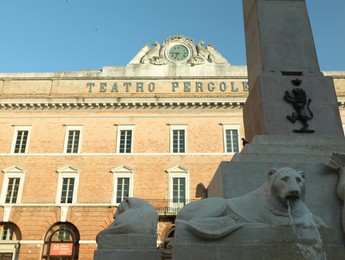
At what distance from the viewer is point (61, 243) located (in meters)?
22.0

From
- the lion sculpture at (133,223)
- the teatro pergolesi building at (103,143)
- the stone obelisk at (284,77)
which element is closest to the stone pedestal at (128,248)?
the lion sculpture at (133,223)

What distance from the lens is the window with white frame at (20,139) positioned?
24.2 meters

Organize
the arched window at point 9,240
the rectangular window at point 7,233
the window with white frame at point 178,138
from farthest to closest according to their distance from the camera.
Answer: the window with white frame at point 178,138, the rectangular window at point 7,233, the arched window at point 9,240

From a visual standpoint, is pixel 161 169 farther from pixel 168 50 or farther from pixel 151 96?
pixel 168 50

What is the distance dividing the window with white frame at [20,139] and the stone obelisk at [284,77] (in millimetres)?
21412

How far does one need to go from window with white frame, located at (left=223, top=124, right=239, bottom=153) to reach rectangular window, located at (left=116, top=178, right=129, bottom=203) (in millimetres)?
6733

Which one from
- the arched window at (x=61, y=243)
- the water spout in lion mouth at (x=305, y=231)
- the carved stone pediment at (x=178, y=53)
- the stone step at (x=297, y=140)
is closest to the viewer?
the water spout in lion mouth at (x=305, y=231)

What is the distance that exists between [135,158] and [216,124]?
229 inches

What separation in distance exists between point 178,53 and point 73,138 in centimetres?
1010

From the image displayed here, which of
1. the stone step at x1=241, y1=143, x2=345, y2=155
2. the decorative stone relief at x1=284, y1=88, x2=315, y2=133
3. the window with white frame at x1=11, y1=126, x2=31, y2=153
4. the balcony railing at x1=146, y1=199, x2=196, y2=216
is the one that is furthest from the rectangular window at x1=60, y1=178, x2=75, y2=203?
the stone step at x1=241, y1=143, x2=345, y2=155

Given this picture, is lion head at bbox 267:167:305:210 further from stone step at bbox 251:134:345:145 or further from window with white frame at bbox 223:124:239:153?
window with white frame at bbox 223:124:239:153

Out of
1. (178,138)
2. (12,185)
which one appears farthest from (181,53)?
(12,185)

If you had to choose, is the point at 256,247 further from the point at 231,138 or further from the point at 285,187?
the point at 231,138

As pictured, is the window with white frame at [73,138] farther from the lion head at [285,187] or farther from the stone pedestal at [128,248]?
the lion head at [285,187]
